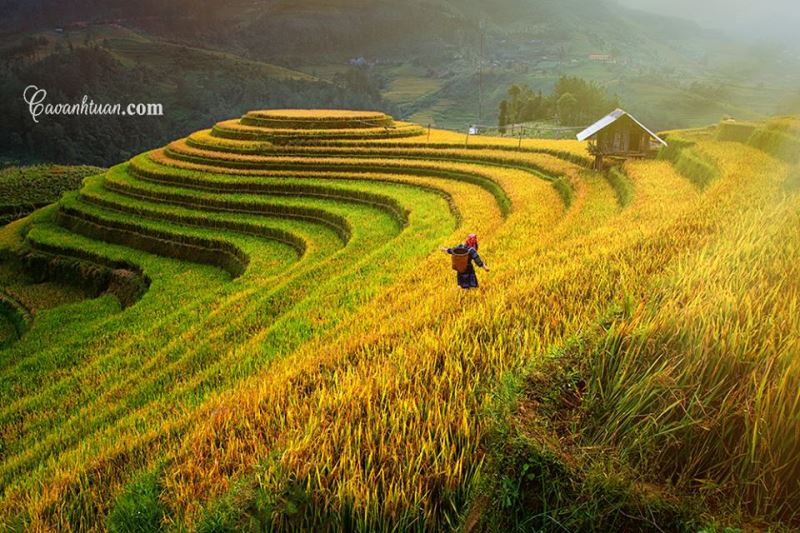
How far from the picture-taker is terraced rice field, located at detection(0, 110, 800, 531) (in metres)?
2.09

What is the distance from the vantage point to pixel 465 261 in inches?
209

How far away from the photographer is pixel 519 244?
8086 mm

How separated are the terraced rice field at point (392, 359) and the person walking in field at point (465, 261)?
25 centimetres

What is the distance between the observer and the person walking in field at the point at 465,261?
528 cm

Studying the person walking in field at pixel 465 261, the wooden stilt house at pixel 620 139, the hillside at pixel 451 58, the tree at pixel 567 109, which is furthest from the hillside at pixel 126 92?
the person walking in field at pixel 465 261

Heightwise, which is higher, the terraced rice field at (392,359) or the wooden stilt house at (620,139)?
the wooden stilt house at (620,139)

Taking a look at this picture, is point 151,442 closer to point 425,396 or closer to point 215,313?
point 425,396

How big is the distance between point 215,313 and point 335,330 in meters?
4.43

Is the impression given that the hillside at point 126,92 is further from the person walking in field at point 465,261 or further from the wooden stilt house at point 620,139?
the person walking in field at point 465,261

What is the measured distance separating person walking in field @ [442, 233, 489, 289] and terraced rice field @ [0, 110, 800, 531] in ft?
0.83

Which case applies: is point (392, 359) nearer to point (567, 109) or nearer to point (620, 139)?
point (620, 139)

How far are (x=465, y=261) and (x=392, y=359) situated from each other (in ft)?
7.01

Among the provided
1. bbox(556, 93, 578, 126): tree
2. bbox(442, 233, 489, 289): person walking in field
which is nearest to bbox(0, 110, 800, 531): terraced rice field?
bbox(442, 233, 489, 289): person walking in field

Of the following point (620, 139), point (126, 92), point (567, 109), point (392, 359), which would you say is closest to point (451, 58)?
point (126, 92)
